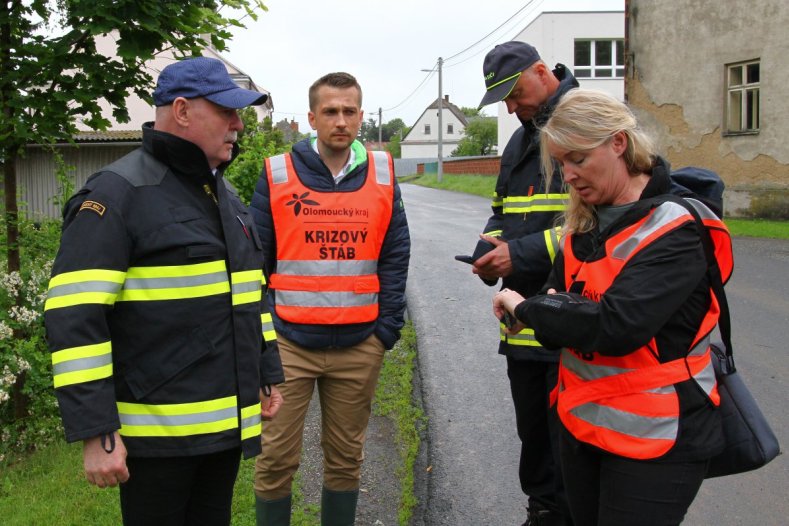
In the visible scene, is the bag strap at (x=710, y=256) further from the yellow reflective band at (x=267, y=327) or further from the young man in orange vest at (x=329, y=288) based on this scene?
the young man in orange vest at (x=329, y=288)

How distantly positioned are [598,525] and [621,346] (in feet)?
1.96

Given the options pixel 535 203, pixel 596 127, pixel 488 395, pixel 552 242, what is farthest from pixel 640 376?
pixel 488 395

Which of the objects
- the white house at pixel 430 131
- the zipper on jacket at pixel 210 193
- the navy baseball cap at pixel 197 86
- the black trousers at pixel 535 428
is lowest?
the black trousers at pixel 535 428

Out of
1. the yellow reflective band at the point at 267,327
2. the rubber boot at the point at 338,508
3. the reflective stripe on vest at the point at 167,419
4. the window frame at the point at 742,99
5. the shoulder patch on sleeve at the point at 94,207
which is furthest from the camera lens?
the window frame at the point at 742,99

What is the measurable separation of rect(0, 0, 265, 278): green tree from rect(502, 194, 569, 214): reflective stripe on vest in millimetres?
2263

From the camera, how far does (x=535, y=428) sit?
11.3 ft

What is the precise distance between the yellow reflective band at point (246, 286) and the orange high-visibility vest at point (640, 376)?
1.14 m

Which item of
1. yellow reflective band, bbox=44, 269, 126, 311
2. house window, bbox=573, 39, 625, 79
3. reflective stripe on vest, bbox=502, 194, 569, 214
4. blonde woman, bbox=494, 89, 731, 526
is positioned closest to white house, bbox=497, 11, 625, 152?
house window, bbox=573, 39, 625, 79

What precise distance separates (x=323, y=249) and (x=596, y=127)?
1606 mm

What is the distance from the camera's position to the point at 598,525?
231 centimetres

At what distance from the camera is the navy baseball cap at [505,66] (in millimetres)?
A: 3275

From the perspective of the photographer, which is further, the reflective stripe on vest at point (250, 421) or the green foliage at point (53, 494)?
the green foliage at point (53, 494)

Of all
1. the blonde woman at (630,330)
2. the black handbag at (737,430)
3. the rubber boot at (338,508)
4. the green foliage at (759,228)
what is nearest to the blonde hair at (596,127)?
the blonde woman at (630,330)

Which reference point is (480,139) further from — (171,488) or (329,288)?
(171,488)
